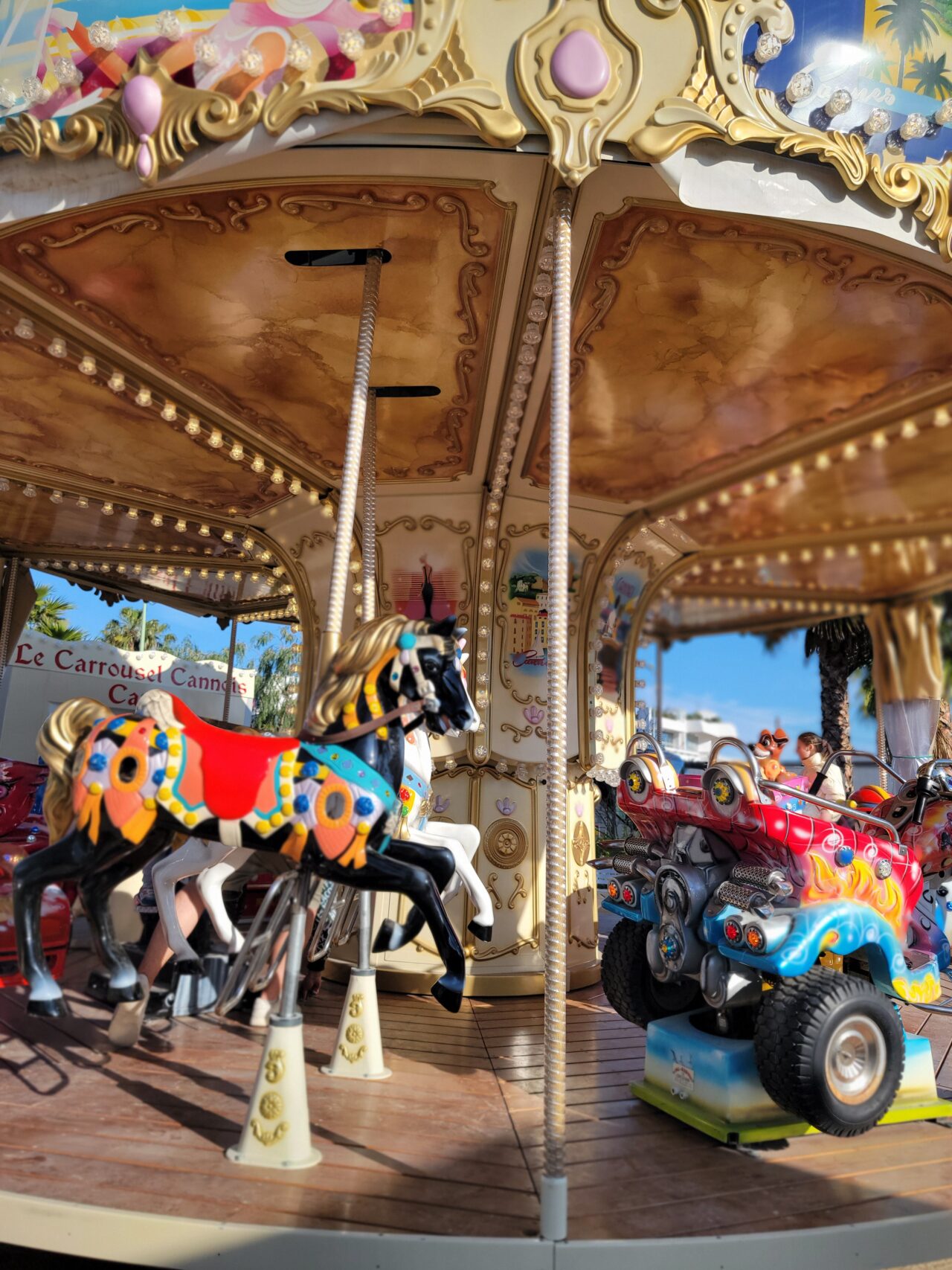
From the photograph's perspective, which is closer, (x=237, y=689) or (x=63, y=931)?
(x=63, y=931)

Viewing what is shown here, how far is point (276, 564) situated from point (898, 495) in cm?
416

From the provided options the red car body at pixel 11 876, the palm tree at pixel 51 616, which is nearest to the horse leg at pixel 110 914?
the red car body at pixel 11 876

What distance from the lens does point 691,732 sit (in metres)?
28.8

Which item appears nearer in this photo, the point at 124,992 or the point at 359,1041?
the point at 124,992

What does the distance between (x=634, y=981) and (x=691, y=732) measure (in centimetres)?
2608

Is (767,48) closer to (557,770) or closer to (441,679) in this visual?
(441,679)

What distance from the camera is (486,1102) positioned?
3197 millimetres

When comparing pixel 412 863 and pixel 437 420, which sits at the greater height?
pixel 437 420

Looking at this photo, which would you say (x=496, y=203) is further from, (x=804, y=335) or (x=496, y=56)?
(x=804, y=335)

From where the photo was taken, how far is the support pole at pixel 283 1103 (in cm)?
252

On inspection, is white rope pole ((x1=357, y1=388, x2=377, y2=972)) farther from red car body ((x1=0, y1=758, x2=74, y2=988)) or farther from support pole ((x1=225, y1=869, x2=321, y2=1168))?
red car body ((x1=0, y1=758, x2=74, y2=988))

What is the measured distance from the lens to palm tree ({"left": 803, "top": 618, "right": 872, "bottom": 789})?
13797 mm

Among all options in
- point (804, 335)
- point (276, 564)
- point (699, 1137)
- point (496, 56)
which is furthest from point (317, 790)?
point (276, 564)

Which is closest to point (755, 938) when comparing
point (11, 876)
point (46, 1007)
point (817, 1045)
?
point (817, 1045)
